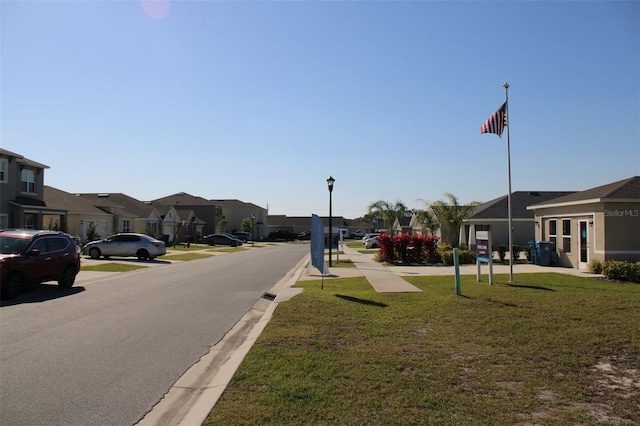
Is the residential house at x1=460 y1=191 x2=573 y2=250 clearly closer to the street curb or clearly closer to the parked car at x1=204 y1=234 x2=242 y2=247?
the street curb

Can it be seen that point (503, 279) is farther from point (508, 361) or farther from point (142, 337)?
point (142, 337)

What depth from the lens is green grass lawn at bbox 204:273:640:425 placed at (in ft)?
14.9

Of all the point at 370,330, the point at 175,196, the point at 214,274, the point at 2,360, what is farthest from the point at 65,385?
the point at 175,196

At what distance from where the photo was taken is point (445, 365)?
19.9 feet

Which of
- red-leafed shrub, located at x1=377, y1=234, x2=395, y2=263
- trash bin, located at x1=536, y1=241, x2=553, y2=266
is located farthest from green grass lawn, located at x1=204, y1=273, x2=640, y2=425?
red-leafed shrub, located at x1=377, y1=234, x2=395, y2=263

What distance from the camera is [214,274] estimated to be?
2058cm

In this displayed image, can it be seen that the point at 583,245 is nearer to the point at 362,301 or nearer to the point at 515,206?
the point at 362,301

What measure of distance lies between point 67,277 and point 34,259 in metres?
1.68

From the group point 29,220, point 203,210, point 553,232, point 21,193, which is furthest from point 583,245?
point 203,210

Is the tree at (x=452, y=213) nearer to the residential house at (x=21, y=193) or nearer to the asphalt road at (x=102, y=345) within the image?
the asphalt road at (x=102, y=345)

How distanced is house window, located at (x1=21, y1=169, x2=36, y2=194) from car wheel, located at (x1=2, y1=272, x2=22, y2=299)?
2198 cm

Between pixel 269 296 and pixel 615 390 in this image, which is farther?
pixel 269 296

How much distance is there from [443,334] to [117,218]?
43.4 meters

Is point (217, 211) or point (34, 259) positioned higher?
point (217, 211)
